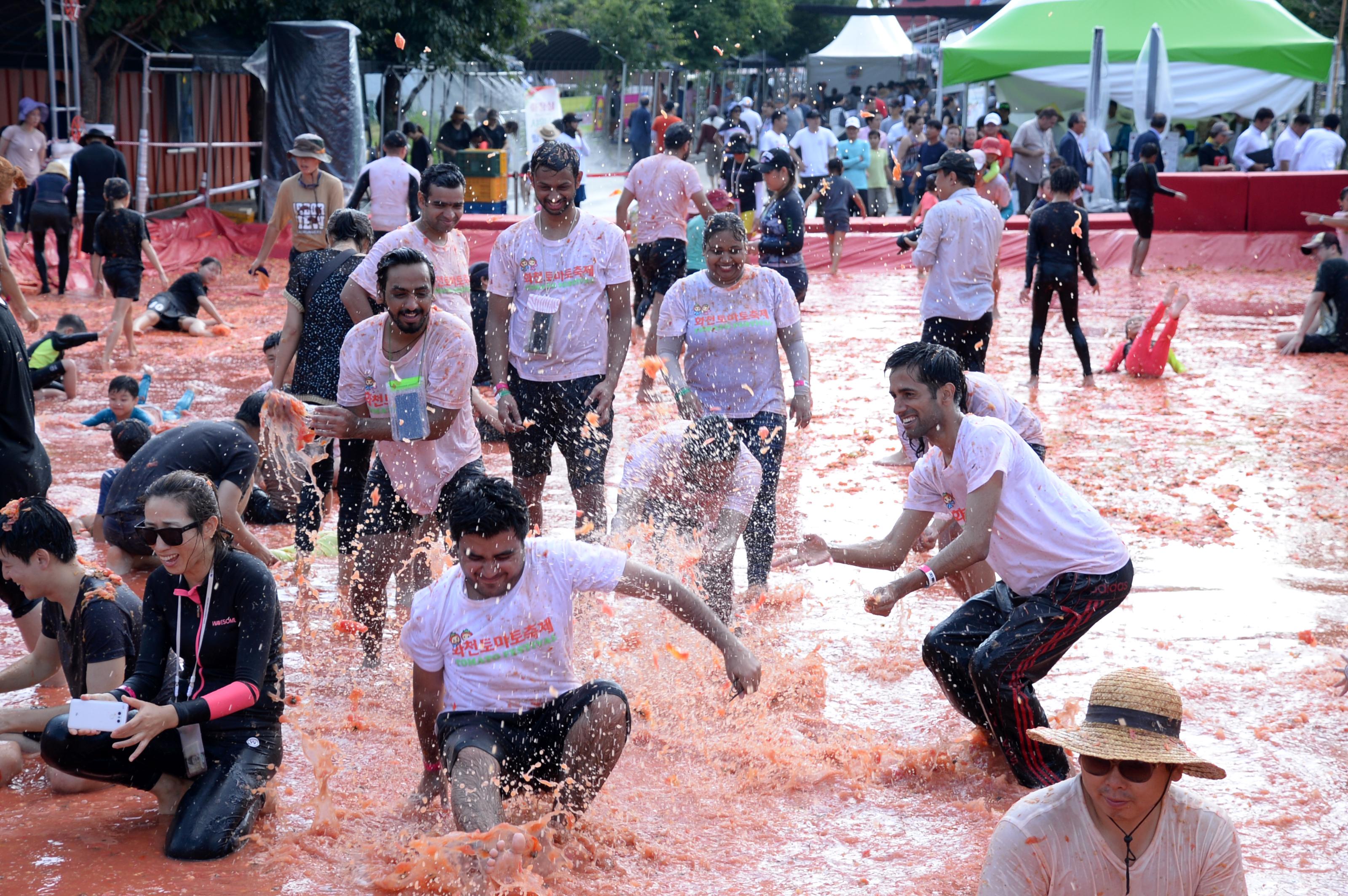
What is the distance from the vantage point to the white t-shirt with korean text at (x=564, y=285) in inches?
272

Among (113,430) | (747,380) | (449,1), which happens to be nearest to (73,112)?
(449,1)

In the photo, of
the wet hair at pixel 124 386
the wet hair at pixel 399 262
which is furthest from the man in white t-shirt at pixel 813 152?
the wet hair at pixel 399 262

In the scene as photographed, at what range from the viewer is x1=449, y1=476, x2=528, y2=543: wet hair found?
4.24 metres

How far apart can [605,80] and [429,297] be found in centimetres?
4192

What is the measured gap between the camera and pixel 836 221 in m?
20.1

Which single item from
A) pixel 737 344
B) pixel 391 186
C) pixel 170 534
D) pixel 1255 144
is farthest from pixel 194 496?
pixel 1255 144

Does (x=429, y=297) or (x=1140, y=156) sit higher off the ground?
(x=1140, y=156)

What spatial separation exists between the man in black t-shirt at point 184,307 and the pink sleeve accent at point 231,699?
1136 centimetres

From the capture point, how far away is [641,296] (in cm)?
1370

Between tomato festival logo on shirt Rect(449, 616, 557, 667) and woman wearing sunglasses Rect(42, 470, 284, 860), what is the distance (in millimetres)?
786

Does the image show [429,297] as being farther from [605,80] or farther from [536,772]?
[605,80]

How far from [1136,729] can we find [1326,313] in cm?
1333

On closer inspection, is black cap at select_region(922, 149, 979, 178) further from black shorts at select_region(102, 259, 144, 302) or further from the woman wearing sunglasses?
black shorts at select_region(102, 259, 144, 302)

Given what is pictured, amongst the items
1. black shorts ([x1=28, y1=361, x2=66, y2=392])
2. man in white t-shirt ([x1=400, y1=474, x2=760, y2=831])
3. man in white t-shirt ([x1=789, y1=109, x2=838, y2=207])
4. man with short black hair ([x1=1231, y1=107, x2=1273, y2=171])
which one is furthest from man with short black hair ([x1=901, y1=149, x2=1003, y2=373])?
man with short black hair ([x1=1231, y1=107, x2=1273, y2=171])
